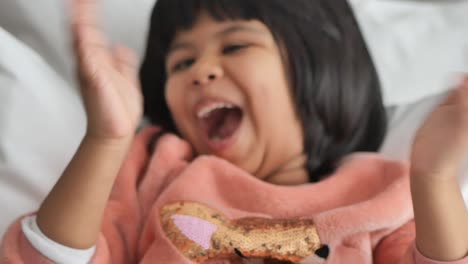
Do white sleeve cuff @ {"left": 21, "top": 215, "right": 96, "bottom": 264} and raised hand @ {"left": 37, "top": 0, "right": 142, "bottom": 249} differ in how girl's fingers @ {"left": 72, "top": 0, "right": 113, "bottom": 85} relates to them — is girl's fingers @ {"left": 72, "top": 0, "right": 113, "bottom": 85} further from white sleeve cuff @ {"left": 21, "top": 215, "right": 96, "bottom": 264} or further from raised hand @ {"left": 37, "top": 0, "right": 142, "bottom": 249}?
white sleeve cuff @ {"left": 21, "top": 215, "right": 96, "bottom": 264}

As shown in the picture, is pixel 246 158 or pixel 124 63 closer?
pixel 124 63

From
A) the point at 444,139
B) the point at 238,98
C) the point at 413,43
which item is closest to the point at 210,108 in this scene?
the point at 238,98

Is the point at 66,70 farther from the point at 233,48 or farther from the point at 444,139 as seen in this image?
the point at 444,139

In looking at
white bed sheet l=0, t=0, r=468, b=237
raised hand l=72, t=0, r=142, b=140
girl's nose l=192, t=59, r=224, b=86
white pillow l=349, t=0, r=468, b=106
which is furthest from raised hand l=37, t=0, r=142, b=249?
white pillow l=349, t=0, r=468, b=106

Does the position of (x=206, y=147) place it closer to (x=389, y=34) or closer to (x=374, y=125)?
(x=374, y=125)

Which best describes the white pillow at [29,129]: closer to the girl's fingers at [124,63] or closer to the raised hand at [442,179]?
the girl's fingers at [124,63]

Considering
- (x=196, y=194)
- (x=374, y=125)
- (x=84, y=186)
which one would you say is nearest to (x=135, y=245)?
(x=196, y=194)

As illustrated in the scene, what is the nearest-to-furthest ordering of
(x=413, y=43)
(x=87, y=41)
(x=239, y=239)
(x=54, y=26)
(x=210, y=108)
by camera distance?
(x=87, y=41) < (x=239, y=239) < (x=210, y=108) < (x=54, y=26) < (x=413, y=43)
